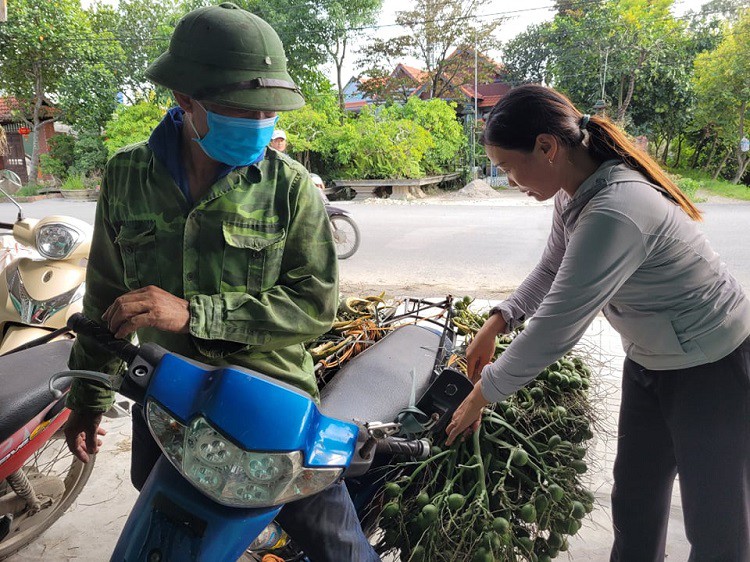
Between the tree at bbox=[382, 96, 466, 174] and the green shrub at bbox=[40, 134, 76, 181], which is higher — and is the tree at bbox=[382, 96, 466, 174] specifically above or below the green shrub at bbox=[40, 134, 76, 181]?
above

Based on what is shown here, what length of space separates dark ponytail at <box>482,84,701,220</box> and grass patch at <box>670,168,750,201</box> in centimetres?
1285

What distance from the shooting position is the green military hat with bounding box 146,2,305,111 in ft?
3.97

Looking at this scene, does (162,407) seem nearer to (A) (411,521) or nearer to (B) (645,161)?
(A) (411,521)

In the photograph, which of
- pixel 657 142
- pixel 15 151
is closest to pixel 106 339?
pixel 657 142

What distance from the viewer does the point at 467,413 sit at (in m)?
1.38

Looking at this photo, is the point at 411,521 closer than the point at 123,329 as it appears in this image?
No

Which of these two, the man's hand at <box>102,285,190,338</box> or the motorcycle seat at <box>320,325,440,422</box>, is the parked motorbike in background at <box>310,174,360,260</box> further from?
the man's hand at <box>102,285,190,338</box>

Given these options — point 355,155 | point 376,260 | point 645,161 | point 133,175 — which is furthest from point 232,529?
point 355,155

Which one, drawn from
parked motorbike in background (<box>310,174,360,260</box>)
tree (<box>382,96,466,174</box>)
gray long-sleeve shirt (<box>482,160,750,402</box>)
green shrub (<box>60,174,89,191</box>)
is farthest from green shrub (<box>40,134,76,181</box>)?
gray long-sleeve shirt (<box>482,160,750,402</box>)

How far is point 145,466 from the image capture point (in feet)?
4.65

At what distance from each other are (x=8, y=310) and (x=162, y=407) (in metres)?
1.94

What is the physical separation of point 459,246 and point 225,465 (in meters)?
7.42

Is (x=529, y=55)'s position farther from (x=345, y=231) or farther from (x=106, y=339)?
(x=106, y=339)

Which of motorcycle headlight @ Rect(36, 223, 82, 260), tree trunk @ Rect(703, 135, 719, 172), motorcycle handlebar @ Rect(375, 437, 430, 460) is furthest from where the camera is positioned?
tree trunk @ Rect(703, 135, 719, 172)
